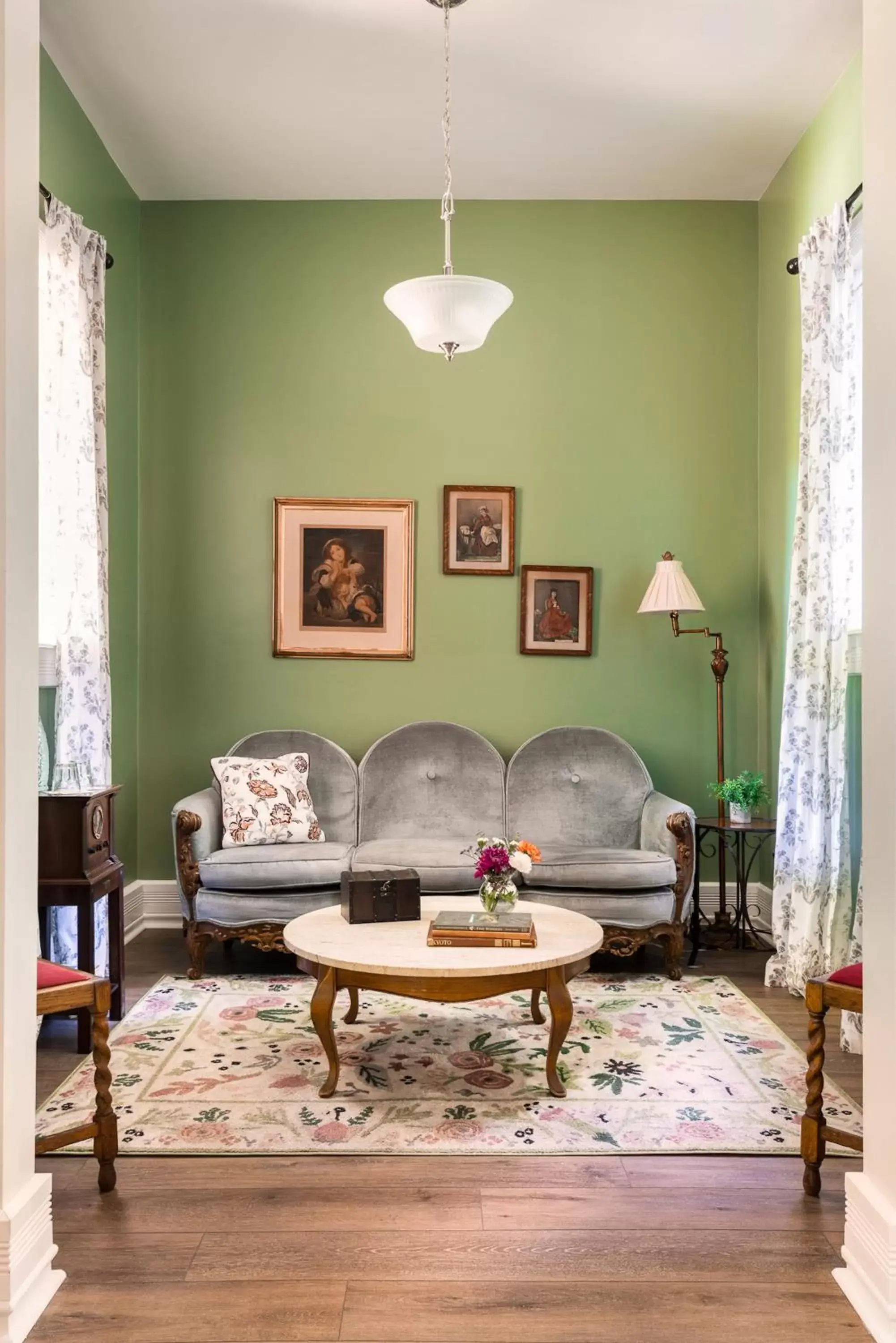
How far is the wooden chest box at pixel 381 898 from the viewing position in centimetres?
370

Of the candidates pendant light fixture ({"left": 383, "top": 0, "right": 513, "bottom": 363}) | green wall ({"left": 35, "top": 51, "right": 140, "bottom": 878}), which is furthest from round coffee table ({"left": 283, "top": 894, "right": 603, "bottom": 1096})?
green wall ({"left": 35, "top": 51, "right": 140, "bottom": 878})

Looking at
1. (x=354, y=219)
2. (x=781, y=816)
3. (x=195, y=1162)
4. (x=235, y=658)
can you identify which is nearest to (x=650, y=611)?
(x=781, y=816)

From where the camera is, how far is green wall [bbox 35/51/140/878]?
4.94 m

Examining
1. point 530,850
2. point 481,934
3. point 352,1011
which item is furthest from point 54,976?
point 530,850

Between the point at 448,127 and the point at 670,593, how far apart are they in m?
2.35

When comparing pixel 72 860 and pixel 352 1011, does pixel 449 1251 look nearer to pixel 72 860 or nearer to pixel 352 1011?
pixel 352 1011

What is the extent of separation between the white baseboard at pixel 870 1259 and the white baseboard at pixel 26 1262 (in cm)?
167

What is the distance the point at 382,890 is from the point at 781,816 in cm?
188

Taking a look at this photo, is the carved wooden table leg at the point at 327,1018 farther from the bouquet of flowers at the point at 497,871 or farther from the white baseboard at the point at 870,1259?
the white baseboard at the point at 870,1259

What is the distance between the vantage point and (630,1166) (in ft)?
9.28

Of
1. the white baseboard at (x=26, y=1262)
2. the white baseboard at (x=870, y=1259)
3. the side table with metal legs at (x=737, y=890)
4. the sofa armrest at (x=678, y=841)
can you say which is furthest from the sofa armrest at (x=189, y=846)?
the white baseboard at (x=870, y=1259)

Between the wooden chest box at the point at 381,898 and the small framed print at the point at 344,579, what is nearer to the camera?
the wooden chest box at the point at 381,898

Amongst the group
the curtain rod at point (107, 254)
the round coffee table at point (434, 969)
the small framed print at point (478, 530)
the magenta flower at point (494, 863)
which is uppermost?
the curtain rod at point (107, 254)

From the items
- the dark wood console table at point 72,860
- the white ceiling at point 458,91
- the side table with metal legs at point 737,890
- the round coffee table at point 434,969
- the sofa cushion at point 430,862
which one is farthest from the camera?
the side table with metal legs at point 737,890
